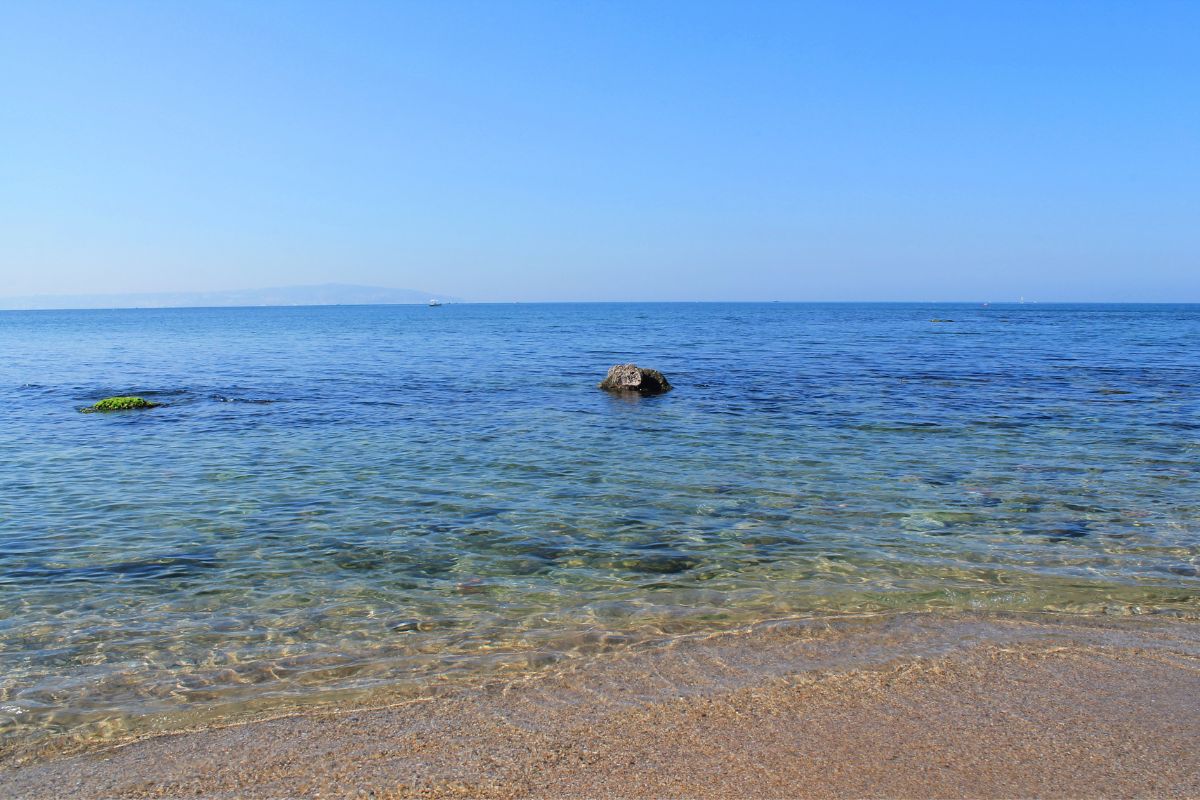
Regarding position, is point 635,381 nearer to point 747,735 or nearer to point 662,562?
point 662,562

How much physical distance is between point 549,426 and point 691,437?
357cm

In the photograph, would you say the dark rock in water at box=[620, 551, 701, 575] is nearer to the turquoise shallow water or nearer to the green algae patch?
the turquoise shallow water

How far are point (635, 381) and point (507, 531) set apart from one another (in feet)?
50.3

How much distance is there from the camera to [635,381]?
2522 cm

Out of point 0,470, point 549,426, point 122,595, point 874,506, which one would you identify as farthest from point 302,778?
point 549,426

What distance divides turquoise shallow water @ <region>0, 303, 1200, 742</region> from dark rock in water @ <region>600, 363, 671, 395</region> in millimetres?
2782

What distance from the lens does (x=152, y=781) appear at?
4.80m

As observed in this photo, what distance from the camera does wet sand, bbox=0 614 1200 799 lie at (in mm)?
4648

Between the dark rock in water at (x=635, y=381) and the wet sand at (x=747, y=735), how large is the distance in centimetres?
1848

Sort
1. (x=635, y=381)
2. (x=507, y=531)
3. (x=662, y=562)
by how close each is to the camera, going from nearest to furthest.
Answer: (x=662, y=562)
(x=507, y=531)
(x=635, y=381)

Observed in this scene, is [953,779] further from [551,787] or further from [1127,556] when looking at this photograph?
[1127,556]

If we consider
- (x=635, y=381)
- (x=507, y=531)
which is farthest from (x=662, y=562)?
(x=635, y=381)

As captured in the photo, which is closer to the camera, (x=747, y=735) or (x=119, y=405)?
(x=747, y=735)

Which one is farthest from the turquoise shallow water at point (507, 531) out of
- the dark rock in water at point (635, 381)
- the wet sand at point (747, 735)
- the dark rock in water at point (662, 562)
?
the dark rock in water at point (635, 381)
